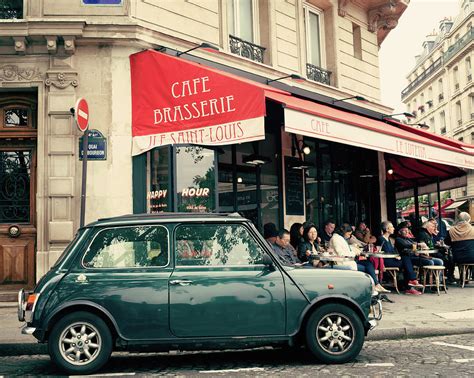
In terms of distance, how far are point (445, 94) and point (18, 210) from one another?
48.4 m

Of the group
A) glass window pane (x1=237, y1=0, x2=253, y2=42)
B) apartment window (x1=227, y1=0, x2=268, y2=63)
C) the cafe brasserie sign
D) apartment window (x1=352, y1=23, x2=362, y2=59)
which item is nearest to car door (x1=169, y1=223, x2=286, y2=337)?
the cafe brasserie sign

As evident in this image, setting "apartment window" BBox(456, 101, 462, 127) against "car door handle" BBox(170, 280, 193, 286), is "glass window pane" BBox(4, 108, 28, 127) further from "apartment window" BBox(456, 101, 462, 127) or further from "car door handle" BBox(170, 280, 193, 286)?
"apartment window" BBox(456, 101, 462, 127)

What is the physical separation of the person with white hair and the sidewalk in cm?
152

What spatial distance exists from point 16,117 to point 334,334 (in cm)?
703

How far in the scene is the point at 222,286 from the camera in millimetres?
5625

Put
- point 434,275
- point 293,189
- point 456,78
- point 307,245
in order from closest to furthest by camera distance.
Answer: point 307,245
point 434,275
point 293,189
point 456,78

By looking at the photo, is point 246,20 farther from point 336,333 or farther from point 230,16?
point 336,333

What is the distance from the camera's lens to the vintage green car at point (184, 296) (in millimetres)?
5488

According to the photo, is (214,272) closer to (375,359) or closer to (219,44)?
(375,359)

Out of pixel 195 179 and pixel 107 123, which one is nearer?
pixel 107 123

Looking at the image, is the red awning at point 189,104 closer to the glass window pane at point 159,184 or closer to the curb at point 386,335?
the glass window pane at point 159,184

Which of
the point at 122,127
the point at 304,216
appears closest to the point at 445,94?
the point at 304,216

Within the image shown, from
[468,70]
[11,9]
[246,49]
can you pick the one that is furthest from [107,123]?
[468,70]

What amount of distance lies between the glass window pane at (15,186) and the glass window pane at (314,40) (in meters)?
7.56
